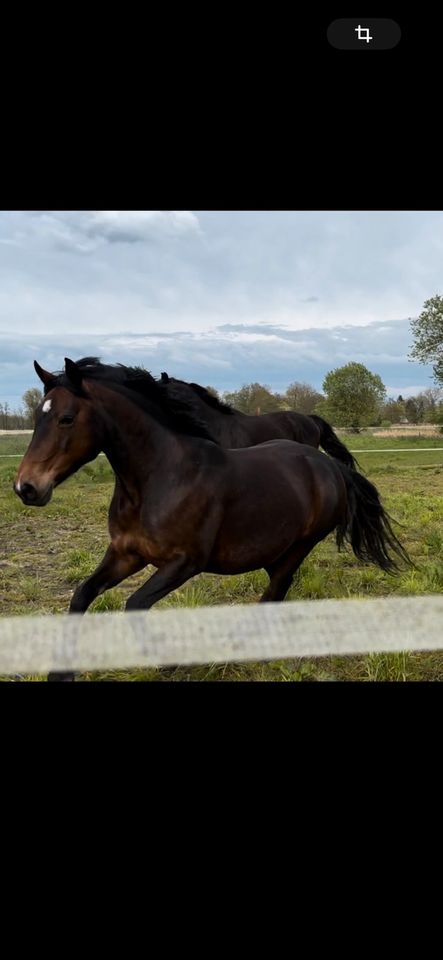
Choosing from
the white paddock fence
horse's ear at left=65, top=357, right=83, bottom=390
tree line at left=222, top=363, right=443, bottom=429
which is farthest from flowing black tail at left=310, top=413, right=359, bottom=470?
horse's ear at left=65, top=357, right=83, bottom=390

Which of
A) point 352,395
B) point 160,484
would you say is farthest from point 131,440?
point 352,395

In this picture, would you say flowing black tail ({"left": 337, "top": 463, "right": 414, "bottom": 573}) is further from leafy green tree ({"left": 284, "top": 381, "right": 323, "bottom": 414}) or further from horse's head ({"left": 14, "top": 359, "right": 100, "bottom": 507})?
horse's head ({"left": 14, "top": 359, "right": 100, "bottom": 507})

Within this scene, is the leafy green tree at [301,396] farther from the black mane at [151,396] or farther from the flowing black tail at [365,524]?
the flowing black tail at [365,524]

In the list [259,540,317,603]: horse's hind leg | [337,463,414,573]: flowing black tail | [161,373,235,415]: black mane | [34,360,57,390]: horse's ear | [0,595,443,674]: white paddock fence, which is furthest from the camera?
[337,463,414,573]: flowing black tail

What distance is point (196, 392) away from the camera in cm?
205

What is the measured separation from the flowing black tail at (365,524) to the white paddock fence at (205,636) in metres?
0.88

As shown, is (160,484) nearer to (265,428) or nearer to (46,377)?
(46,377)

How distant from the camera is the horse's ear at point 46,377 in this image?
144cm
